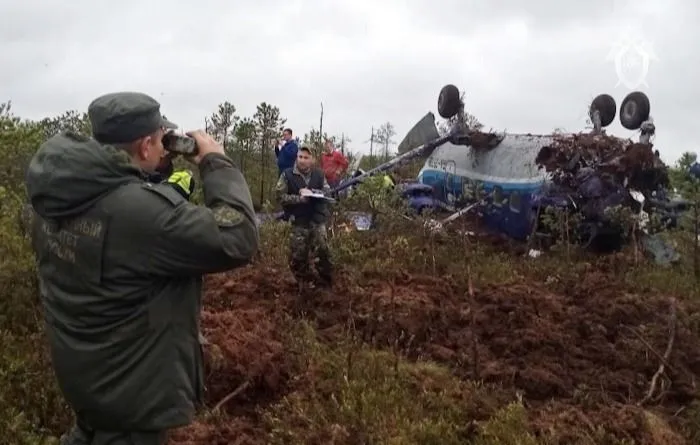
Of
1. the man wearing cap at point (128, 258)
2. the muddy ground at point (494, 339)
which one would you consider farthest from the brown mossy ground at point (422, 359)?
the man wearing cap at point (128, 258)

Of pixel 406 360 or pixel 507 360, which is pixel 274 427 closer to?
pixel 406 360

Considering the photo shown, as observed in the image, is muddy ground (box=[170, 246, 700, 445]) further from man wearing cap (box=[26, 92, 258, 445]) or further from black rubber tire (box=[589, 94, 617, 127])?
black rubber tire (box=[589, 94, 617, 127])

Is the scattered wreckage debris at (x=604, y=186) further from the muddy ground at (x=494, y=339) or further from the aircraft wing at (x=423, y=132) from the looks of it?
the aircraft wing at (x=423, y=132)

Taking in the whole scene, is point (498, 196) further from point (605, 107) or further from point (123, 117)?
point (123, 117)

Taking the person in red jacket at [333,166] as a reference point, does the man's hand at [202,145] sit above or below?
below

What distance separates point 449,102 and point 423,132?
696 mm

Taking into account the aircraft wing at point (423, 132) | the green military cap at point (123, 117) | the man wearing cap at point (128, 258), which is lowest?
the man wearing cap at point (128, 258)

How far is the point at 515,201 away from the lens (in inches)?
448

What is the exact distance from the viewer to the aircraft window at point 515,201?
1131 centimetres

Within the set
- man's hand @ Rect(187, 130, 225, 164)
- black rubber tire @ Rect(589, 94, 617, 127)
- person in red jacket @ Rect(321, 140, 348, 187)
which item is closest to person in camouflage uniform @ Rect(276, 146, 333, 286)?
person in red jacket @ Rect(321, 140, 348, 187)

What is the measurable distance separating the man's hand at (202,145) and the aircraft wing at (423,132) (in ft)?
37.8

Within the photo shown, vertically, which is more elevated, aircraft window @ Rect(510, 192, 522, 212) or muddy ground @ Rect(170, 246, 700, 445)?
aircraft window @ Rect(510, 192, 522, 212)

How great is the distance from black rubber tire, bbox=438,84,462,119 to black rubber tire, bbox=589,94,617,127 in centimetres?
234

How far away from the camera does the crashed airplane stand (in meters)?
10.3
